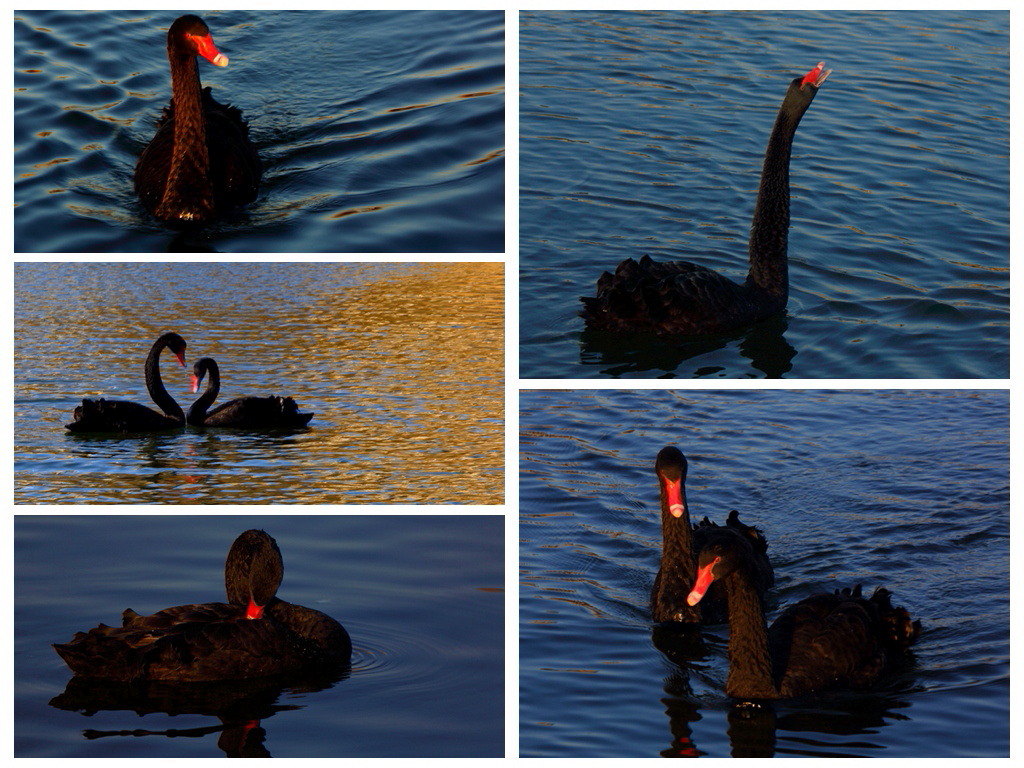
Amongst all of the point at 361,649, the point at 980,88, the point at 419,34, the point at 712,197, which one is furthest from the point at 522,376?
the point at 980,88

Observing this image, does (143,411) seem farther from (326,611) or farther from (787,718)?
(787,718)

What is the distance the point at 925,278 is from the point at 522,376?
2.36 metres

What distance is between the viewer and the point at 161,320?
30.0 feet

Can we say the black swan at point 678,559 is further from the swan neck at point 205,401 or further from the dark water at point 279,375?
the swan neck at point 205,401

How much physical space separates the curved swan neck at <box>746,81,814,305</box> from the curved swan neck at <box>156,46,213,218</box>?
110 inches

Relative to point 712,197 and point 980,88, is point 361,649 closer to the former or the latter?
point 712,197

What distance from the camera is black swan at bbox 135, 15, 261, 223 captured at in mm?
6914

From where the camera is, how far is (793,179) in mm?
8742

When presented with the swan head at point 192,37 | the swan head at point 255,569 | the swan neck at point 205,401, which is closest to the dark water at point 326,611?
the swan head at point 255,569

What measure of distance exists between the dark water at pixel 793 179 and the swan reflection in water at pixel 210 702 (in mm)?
1918

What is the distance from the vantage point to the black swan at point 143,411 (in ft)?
24.2

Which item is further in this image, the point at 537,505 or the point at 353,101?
the point at 353,101

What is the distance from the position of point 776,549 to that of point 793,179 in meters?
2.50

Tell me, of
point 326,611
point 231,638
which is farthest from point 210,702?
point 326,611
